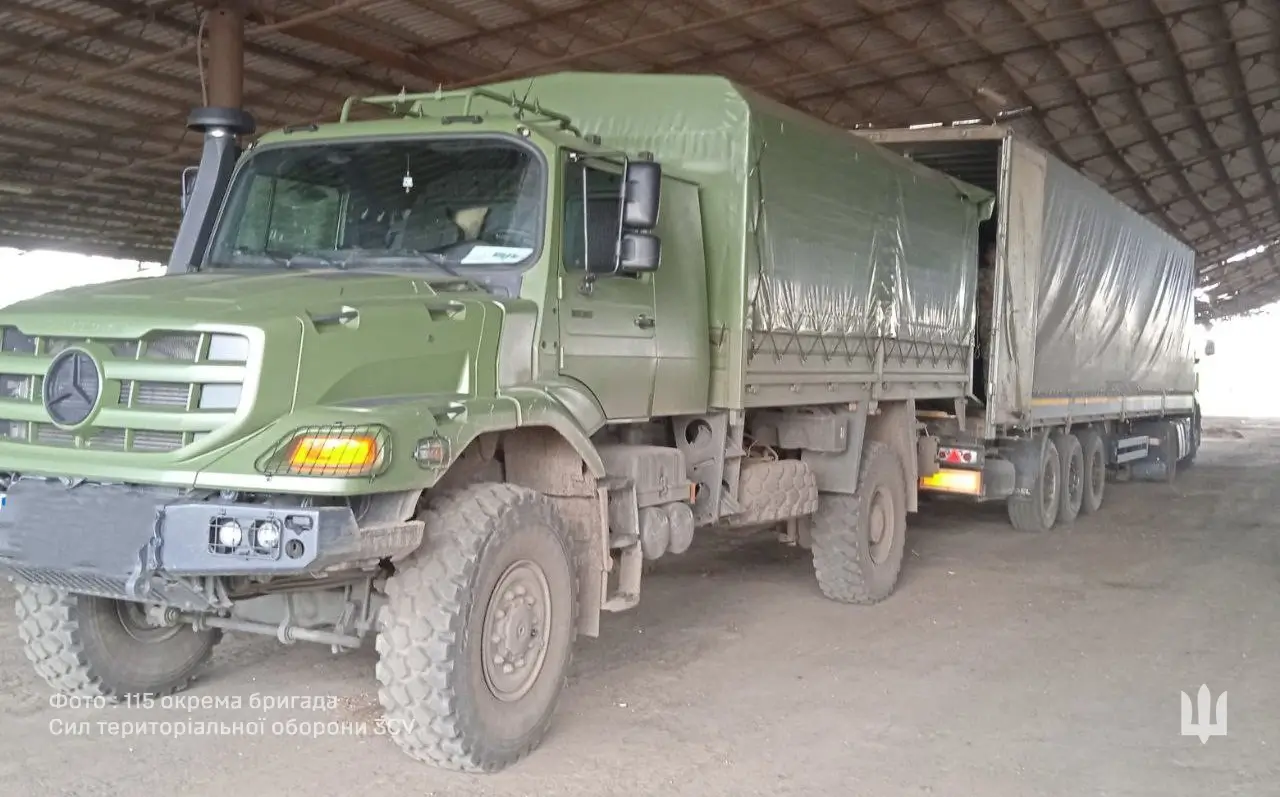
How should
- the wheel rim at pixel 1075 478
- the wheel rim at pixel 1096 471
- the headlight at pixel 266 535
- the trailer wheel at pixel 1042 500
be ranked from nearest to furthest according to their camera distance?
1. the headlight at pixel 266 535
2. the trailer wheel at pixel 1042 500
3. the wheel rim at pixel 1075 478
4. the wheel rim at pixel 1096 471

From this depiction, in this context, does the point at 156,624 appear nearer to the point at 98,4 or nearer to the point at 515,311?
the point at 515,311

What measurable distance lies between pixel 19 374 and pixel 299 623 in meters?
1.48

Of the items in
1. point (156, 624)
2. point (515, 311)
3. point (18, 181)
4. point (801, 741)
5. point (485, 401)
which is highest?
point (18, 181)

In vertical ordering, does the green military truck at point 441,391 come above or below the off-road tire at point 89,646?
above

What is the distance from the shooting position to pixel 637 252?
5145 millimetres

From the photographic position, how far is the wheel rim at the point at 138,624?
515cm

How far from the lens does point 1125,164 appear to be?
26250 millimetres

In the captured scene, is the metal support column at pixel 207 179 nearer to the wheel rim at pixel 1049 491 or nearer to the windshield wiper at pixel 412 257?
the windshield wiper at pixel 412 257

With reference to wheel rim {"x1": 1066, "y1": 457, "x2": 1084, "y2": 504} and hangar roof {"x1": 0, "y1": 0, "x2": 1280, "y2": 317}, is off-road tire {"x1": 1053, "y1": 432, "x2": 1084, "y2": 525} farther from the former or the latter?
hangar roof {"x1": 0, "y1": 0, "x2": 1280, "y2": 317}

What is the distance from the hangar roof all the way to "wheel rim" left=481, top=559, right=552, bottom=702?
7437mm

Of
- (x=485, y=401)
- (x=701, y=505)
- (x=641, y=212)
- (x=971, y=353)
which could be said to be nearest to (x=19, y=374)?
(x=485, y=401)

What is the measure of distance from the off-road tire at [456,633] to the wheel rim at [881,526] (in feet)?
13.8

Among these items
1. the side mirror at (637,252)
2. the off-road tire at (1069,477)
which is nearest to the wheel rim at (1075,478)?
the off-road tire at (1069,477)

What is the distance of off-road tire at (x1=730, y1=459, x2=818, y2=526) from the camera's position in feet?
23.0
